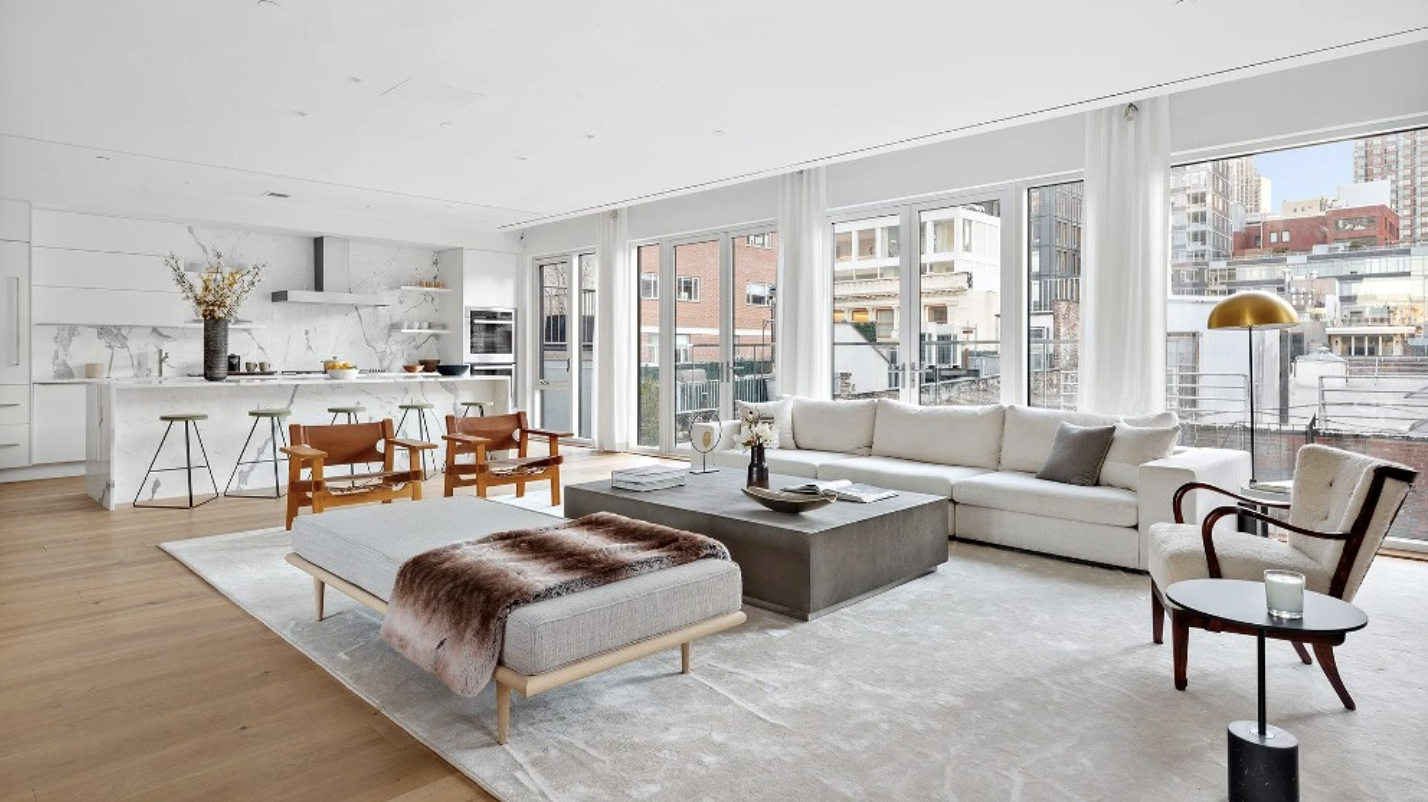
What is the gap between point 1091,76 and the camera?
4.40 meters

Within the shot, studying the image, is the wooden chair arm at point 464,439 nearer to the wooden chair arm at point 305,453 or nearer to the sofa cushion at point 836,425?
A: the wooden chair arm at point 305,453

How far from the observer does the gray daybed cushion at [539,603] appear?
7.66 ft

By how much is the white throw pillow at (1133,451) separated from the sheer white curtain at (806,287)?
9.58ft

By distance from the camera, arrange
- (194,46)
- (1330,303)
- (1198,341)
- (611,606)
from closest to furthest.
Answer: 1. (611,606)
2. (194,46)
3. (1330,303)
4. (1198,341)

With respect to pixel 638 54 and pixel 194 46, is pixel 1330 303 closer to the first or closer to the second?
pixel 638 54

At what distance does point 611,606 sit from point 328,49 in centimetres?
311

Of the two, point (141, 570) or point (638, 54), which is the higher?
point (638, 54)

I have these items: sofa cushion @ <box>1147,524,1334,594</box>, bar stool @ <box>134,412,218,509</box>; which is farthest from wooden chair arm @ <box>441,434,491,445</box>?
sofa cushion @ <box>1147,524,1334,594</box>

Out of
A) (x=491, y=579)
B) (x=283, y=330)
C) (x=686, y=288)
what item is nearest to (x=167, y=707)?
(x=491, y=579)

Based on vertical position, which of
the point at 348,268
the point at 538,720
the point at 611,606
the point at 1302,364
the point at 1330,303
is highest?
the point at 348,268

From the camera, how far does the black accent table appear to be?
6.37 feet

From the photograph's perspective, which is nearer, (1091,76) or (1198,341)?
(1091,76)

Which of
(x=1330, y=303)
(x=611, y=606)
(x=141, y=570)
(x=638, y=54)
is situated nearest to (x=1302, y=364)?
(x=1330, y=303)

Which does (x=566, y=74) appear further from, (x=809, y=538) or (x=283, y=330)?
(x=283, y=330)
